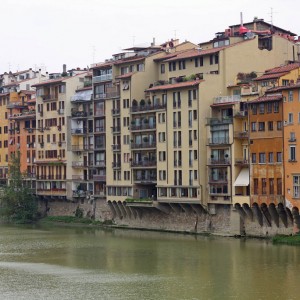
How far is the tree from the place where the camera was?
108 m

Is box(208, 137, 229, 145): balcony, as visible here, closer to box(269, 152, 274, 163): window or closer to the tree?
box(269, 152, 274, 163): window

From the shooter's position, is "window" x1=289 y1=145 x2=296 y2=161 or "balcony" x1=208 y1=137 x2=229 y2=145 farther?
"balcony" x1=208 y1=137 x2=229 y2=145

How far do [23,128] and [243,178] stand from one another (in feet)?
141

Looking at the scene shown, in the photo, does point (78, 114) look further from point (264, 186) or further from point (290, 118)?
point (290, 118)

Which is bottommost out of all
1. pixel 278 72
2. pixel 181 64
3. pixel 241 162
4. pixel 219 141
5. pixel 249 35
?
pixel 241 162

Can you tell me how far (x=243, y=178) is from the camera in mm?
81500

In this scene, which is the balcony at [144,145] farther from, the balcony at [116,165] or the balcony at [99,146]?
the balcony at [99,146]

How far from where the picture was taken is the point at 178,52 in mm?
96750

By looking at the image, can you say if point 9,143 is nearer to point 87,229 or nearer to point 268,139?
point 87,229

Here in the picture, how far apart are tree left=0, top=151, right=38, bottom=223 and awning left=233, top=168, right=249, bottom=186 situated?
1288 inches

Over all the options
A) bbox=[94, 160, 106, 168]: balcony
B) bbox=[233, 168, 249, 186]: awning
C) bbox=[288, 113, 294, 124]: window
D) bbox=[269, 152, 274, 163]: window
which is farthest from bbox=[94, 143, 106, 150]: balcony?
bbox=[288, 113, 294, 124]: window

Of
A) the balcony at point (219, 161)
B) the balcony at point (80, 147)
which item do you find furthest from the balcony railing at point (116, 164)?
the balcony at point (219, 161)

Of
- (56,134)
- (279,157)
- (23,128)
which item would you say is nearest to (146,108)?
(279,157)

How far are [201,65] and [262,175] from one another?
15288 millimetres
